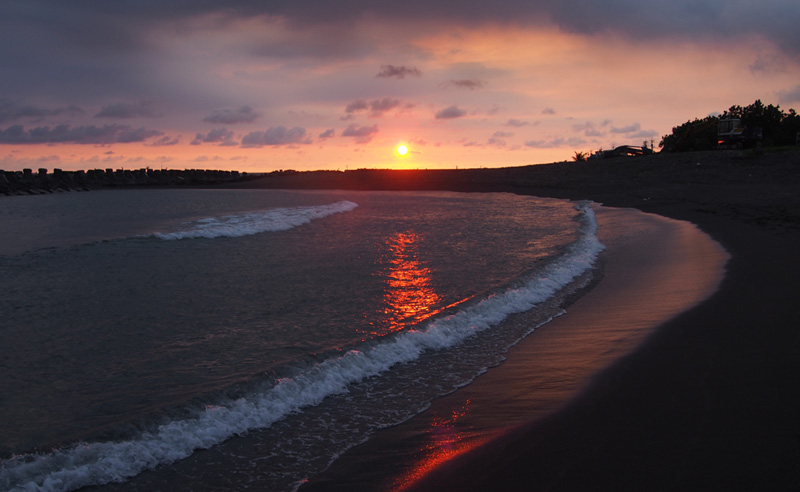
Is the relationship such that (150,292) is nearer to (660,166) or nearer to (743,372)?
(743,372)

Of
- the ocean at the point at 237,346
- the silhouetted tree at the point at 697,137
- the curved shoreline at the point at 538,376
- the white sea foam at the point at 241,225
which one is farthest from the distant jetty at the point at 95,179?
the curved shoreline at the point at 538,376

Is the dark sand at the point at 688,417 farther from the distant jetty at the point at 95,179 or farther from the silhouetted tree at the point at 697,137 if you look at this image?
the distant jetty at the point at 95,179

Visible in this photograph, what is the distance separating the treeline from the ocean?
4284 cm

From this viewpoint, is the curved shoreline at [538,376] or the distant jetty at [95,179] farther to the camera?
the distant jetty at [95,179]

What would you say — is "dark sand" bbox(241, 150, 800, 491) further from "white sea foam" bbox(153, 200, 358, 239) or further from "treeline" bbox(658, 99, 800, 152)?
"treeline" bbox(658, 99, 800, 152)

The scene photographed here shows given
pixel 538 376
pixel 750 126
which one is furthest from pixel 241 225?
pixel 750 126

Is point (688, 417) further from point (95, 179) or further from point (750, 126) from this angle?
point (95, 179)

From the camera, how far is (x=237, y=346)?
681 centimetres

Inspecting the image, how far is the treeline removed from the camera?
48.3 meters

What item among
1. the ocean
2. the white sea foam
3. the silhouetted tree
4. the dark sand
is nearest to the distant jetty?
the white sea foam

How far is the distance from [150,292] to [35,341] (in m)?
2.85

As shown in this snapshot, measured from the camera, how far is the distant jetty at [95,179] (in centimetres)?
5316

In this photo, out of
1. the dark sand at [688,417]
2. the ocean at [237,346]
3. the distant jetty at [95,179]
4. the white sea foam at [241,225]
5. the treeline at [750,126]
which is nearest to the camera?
the dark sand at [688,417]

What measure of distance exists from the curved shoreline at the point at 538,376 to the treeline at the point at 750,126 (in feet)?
143
